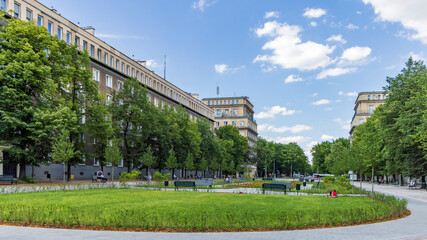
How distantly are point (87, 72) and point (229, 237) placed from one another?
118 feet

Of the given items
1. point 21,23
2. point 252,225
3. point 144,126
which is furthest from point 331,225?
point 144,126

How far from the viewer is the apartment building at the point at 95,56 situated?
42.5 metres

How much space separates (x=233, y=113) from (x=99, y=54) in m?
81.7

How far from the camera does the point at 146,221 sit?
1264cm

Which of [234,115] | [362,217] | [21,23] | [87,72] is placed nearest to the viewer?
[362,217]

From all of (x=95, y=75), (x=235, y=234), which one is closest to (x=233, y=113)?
(x=95, y=75)

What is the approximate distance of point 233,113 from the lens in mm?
134500

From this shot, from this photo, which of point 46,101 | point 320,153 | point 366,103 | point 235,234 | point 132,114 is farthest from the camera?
point 320,153

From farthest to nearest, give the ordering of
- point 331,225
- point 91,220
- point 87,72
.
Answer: point 87,72, point 331,225, point 91,220

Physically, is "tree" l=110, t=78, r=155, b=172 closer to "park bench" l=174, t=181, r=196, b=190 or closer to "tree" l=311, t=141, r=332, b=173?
Answer: "park bench" l=174, t=181, r=196, b=190

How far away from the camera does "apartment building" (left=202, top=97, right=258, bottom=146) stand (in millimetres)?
132375

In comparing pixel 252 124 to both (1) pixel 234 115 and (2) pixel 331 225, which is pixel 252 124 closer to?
(1) pixel 234 115

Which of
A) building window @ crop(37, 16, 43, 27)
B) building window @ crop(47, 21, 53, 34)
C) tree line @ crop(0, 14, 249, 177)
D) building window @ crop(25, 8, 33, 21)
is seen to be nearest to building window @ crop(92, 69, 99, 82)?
tree line @ crop(0, 14, 249, 177)

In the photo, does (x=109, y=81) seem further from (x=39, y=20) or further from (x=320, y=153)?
(x=320, y=153)
